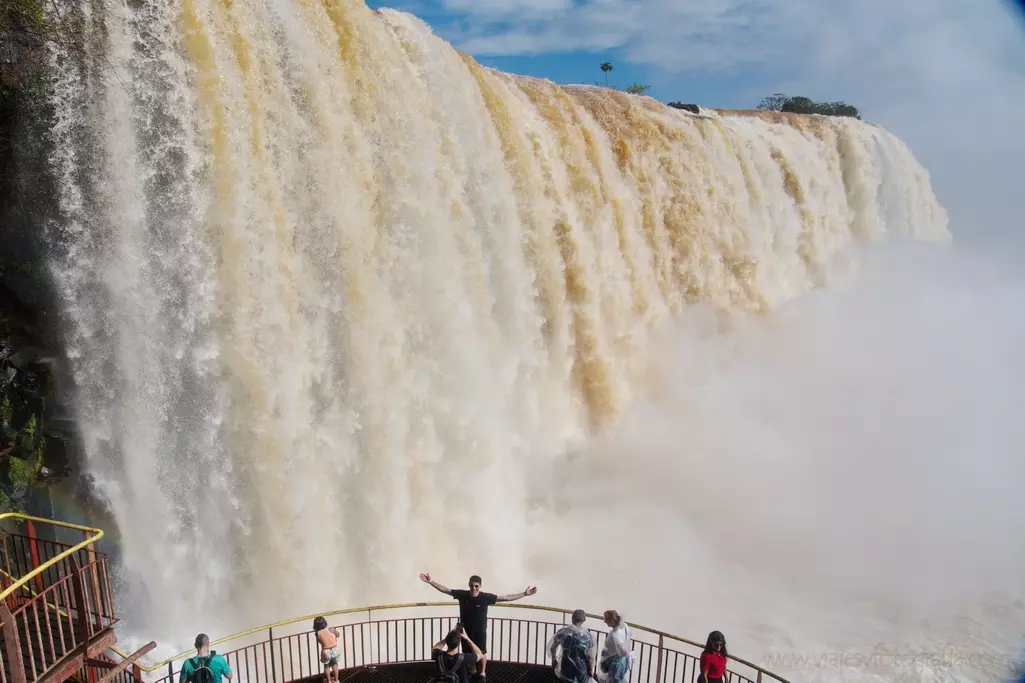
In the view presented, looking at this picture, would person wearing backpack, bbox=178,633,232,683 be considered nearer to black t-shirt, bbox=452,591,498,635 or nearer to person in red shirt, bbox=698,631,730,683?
black t-shirt, bbox=452,591,498,635

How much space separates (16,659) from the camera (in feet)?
14.5

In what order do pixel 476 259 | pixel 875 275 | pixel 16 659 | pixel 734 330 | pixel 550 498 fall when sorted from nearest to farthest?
pixel 16 659 → pixel 476 259 → pixel 550 498 → pixel 734 330 → pixel 875 275

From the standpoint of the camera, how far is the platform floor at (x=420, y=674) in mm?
6371

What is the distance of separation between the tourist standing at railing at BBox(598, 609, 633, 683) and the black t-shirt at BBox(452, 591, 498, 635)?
3.15 ft

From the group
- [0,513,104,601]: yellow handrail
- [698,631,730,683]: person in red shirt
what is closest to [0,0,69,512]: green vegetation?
[0,513,104,601]: yellow handrail

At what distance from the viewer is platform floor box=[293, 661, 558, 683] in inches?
251

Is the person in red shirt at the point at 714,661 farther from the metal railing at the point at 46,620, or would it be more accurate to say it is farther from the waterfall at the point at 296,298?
the waterfall at the point at 296,298

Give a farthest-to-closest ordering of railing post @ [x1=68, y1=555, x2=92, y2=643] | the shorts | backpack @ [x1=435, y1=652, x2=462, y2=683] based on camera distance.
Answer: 1. the shorts
2. backpack @ [x1=435, y1=652, x2=462, y2=683]
3. railing post @ [x1=68, y1=555, x2=92, y2=643]

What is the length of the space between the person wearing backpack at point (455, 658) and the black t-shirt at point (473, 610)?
0.08 meters

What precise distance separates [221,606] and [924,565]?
1038 centimetres

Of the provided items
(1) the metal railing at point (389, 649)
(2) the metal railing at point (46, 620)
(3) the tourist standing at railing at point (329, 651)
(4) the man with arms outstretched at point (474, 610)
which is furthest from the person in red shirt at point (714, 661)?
(2) the metal railing at point (46, 620)

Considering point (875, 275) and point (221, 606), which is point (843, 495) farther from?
point (875, 275)

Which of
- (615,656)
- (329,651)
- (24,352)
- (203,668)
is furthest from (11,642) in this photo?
(24,352)

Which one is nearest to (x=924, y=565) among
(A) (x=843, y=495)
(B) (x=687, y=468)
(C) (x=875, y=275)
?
(A) (x=843, y=495)
